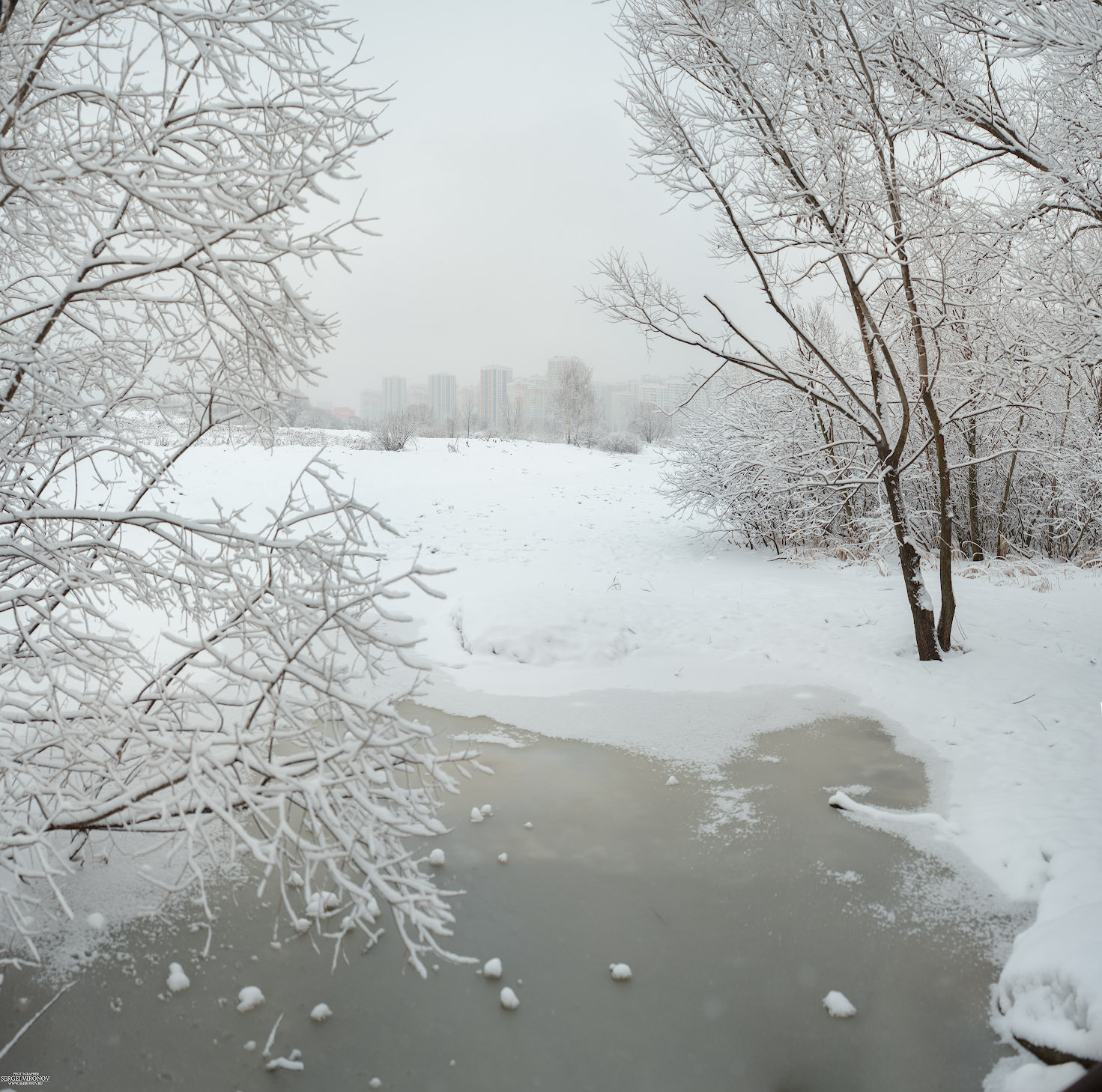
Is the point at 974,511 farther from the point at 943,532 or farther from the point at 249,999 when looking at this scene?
the point at 249,999

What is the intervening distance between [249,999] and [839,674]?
5.42 meters

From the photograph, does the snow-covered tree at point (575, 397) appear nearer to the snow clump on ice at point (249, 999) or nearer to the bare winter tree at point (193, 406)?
the bare winter tree at point (193, 406)

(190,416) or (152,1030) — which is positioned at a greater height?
(190,416)

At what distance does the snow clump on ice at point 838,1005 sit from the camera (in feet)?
8.98

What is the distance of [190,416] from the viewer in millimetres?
3211

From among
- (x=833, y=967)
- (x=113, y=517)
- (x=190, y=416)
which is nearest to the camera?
(x=113, y=517)

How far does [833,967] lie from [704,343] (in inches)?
192

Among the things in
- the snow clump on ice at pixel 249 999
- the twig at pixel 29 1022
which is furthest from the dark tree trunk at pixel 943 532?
the twig at pixel 29 1022

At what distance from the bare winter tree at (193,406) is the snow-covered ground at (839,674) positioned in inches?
105

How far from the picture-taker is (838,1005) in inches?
109

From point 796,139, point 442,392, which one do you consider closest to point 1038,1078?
point 796,139

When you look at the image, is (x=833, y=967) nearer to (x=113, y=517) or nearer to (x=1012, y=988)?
(x=1012, y=988)

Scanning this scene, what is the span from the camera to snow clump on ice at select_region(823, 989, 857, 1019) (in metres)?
2.74

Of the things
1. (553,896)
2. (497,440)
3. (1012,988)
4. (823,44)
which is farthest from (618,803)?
(497,440)
